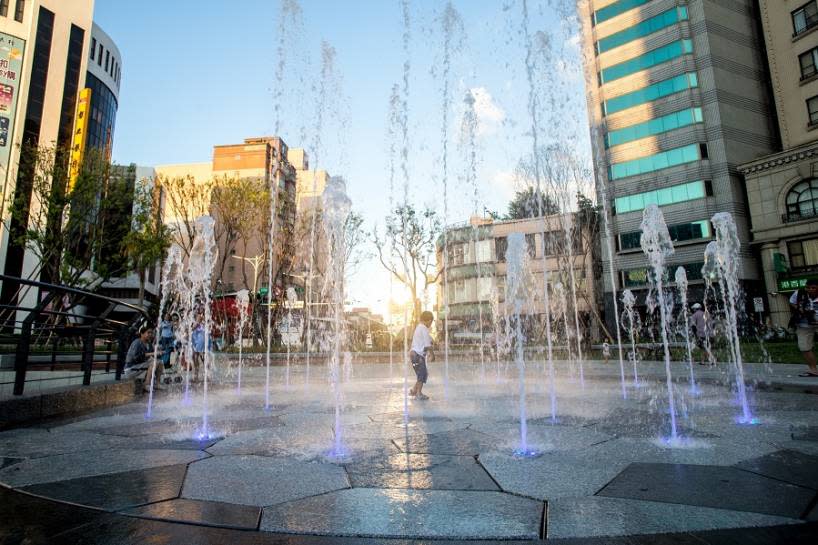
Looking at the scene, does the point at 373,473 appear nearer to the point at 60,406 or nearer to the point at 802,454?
the point at 802,454

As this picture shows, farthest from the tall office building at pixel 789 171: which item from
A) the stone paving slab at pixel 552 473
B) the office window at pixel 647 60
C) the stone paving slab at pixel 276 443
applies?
the stone paving slab at pixel 276 443

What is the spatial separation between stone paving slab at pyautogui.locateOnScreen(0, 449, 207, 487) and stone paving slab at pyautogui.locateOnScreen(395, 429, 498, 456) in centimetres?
176

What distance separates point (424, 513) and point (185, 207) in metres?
27.7

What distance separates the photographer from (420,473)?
3270 mm

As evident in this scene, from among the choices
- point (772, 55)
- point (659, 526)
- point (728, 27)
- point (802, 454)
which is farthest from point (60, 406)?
point (728, 27)

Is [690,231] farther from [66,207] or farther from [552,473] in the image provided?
[66,207]

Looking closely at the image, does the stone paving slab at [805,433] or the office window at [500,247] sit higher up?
the office window at [500,247]

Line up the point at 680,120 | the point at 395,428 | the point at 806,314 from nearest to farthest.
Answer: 1. the point at 395,428
2. the point at 806,314
3. the point at 680,120

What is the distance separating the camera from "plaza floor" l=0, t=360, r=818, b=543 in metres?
2.37

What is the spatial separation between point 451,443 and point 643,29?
39.5 m

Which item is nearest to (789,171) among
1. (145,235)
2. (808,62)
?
(808,62)

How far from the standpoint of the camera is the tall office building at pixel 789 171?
2600 cm

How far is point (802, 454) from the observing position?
3521 millimetres

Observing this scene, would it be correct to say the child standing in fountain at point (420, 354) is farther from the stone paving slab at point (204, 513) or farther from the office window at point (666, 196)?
the office window at point (666, 196)
